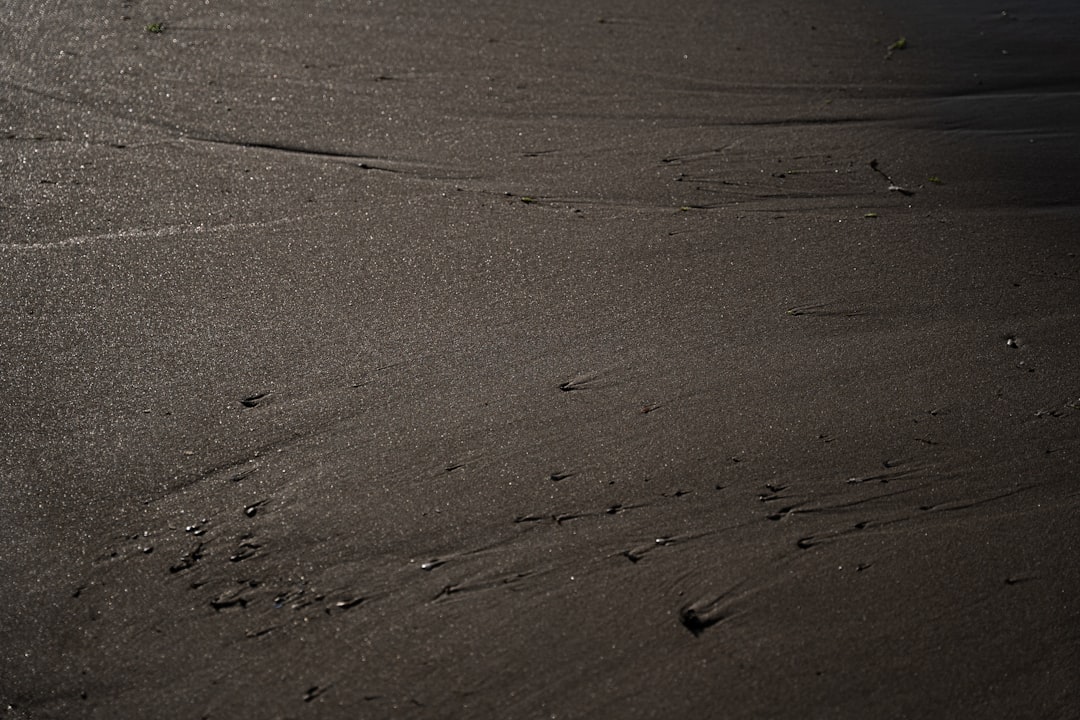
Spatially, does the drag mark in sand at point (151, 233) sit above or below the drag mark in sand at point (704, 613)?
above

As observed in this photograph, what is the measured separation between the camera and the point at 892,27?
463 centimetres

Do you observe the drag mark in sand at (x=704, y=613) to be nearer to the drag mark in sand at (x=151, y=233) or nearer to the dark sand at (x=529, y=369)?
the dark sand at (x=529, y=369)

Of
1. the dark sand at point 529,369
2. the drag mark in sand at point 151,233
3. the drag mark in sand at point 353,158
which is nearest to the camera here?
the dark sand at point 529,369

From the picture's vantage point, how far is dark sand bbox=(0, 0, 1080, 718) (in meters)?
2.13

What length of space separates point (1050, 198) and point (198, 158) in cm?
295

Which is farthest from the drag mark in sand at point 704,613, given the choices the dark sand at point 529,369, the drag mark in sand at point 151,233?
the drag mark in sand at point 151,233

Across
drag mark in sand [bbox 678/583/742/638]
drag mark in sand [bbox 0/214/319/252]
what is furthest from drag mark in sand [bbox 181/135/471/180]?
drag mark in sand [bbox 678/583/742/638]

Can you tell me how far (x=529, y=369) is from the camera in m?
2.81

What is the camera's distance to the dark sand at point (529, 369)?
2133 millimetres

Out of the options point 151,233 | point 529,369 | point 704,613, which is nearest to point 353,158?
point 151,233

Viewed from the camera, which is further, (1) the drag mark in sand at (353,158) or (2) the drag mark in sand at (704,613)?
(1) the drag mark in sand at (353,158)

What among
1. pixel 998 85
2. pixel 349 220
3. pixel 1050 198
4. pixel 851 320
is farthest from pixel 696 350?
pixel 998 85

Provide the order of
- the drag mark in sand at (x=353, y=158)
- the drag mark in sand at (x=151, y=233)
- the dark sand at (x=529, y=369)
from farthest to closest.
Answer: the drag mark in sand at (x=353, y=158)
the drag mark in sand at (x=151, y=233)
the dark sand at (x=529, y=369)

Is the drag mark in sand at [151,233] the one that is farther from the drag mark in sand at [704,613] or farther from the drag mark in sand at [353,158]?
the drag mark in sand at [704,613]
